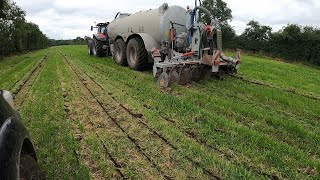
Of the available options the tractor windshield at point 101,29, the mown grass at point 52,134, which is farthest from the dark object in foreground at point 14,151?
the tractor windshield at point 101,29

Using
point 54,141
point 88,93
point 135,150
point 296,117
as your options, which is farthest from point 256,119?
point 88,93

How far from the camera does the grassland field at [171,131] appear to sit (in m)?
4.54

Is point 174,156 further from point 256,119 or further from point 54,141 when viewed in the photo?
point 256,119

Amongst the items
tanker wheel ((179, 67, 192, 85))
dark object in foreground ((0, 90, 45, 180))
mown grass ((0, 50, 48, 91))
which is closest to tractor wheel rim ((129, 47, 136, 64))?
tanker wheel ((179, 67, 192, 85))

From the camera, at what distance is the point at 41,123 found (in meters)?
6.38

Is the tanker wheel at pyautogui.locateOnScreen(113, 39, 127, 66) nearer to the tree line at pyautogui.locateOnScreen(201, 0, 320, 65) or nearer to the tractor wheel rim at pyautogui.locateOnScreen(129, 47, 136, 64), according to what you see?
the tractor wheel rim at pyautogui.locateOnScreen(129, 47, 136, 64)

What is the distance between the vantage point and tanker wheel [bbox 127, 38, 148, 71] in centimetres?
1369

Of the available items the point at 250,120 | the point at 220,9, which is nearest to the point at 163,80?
the point at 250,120

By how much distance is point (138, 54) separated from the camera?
44.9 feet

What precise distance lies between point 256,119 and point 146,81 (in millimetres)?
5223

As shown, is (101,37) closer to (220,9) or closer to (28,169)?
(28,169)

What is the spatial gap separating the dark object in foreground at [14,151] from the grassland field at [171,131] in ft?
4.53

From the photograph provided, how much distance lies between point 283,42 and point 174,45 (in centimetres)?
2411

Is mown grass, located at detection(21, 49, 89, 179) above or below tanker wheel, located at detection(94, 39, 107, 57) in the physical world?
below
